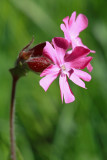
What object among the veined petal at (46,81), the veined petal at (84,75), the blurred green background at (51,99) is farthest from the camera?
the blurred green background at (51,99)

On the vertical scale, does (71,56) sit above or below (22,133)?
above

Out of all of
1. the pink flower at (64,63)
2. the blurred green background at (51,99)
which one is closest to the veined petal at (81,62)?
the pink flower at (64,63)

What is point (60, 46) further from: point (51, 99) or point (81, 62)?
point (51, 99)

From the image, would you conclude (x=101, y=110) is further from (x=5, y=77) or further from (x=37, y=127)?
(x=5, y=77)

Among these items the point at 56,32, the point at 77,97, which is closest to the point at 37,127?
the point at 77,97

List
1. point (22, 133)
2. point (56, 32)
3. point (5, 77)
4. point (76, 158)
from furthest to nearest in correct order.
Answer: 1. point (56, 32)
2. point (5, 77)
3. point (22, 133)
4. point (76, 158)

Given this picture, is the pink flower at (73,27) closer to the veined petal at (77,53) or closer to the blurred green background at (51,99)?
the veined petal at (77,53)
